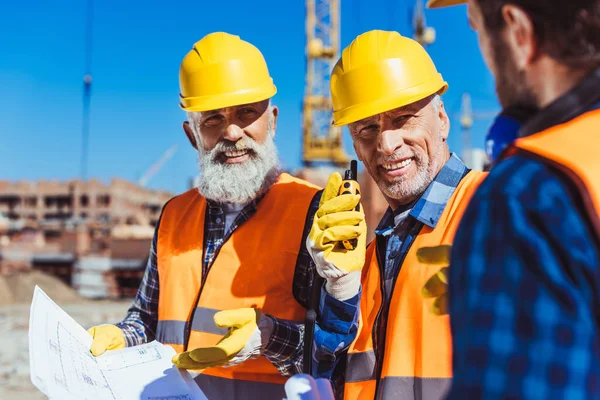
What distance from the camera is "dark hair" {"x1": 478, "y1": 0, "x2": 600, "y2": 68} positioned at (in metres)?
0.73

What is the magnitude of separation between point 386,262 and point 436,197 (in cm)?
28

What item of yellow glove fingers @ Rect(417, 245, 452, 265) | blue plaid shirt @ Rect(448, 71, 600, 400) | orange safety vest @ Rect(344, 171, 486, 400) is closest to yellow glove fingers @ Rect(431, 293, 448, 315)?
yellow glove fingers @ Rect(417, 245, 452, 265)

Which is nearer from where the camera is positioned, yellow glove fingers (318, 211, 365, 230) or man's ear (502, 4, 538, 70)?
man's ear (502, 4, 538, 70)

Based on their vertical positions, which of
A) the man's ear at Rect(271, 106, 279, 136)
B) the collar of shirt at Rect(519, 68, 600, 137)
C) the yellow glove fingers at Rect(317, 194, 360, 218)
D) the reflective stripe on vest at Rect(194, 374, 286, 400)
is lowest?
the reflective stripe on vest at Rect(194, 374, 286, 400)

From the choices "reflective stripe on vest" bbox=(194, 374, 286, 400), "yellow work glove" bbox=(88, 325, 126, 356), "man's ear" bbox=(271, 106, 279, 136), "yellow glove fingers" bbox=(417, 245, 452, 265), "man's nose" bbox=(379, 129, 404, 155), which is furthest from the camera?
"man's ear" bbox=(271, 106, 279, 136)

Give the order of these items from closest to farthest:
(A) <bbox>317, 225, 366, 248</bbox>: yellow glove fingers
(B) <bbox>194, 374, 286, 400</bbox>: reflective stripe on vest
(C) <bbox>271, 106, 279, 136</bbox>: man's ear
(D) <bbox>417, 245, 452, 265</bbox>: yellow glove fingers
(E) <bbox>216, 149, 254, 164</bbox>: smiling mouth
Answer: (D) <bbox>417, 245, 452, 265</bbox>: yellow glove fingers → (A) <bbox>317, 225, 366, 248</bbox>: yellow glove fingers → (B) <bbox>194, 374, 286, 400</bbox>: reflective stripe on vest → (E) <bbox>216, 149, 254, 164</bbox>: smiling mouth → (C) <bbox>271, 106, 279, 136</bbox>: man's ear

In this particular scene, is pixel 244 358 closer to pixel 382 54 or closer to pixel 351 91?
pixel 351 91

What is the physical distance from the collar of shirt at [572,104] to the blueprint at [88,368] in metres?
1.55

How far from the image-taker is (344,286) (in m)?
1.96

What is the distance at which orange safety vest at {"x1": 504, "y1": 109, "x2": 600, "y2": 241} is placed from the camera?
67 centimetres

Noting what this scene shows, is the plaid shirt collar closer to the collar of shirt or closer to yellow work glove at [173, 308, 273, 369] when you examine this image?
yellow work glove at [173, 308, 273, 369]

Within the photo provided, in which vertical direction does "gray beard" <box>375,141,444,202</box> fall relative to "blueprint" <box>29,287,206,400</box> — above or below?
above

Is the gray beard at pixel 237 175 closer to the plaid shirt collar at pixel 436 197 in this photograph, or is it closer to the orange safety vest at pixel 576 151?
the plaid shirt collar at pixel 436 197

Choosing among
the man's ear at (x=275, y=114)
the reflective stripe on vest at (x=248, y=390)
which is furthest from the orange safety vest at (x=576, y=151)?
the man's ear at (x=275, y=114)
